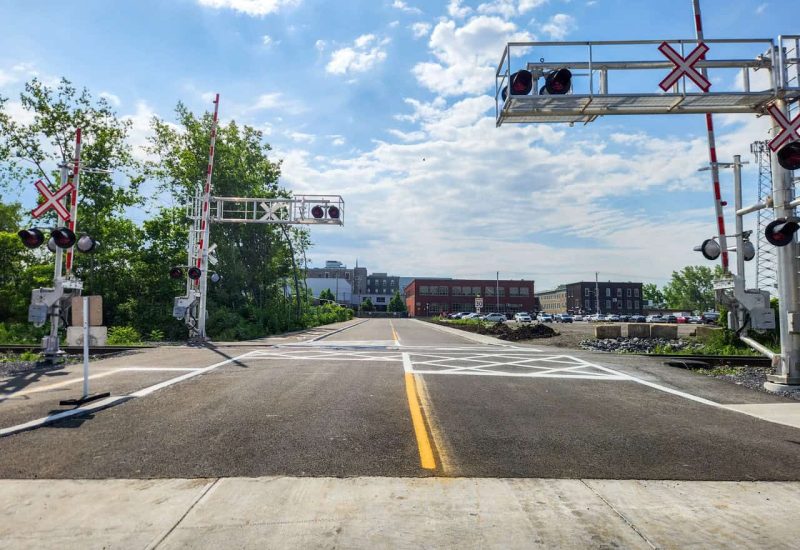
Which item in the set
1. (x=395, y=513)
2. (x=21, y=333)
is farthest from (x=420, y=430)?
(x=21, y=333)

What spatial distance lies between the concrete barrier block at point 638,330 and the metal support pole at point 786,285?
53.3 ft

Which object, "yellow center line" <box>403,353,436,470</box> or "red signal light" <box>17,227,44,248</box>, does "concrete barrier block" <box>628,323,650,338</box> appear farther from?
"red signal light" <box>17,227,44,248</box>

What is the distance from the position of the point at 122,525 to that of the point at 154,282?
30035 millimetres

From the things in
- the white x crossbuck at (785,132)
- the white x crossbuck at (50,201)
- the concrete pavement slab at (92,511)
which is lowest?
the concrete pavement slab at (92,511)

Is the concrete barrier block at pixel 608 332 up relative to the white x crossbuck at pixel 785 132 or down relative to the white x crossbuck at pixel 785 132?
down

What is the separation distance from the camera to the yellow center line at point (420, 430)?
4.74 m

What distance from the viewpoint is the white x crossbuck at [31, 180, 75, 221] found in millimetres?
11566

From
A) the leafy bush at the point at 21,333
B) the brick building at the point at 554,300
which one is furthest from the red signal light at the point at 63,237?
the brick building at the point at 554,300

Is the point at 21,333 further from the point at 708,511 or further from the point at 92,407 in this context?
the point at 708,511

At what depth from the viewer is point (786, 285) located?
987 centimetres

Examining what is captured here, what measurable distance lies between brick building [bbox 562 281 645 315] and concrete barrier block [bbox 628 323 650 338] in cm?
11702

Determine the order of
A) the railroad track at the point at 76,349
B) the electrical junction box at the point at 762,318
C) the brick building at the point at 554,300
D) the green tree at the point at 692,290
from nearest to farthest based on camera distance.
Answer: the electrical junction box at the point at 762,318 < the railroad track at the point at 76,349 < the green tree at the point at 692,290 < the brick building at the point at 554,300

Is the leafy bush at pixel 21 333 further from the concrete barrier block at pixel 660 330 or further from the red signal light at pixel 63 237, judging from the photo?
the concrete barrier block at pixel 660 330

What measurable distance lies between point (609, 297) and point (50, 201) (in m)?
145
